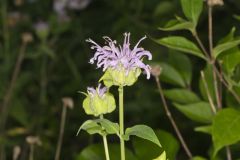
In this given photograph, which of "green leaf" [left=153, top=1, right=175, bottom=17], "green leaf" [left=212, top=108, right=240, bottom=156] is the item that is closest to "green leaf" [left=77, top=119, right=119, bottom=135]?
"green leaf" [left=212, top=108, right=240, bottom=156]

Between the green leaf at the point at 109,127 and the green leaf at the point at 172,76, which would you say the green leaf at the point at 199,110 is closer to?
the green leaf at the point at 172,76

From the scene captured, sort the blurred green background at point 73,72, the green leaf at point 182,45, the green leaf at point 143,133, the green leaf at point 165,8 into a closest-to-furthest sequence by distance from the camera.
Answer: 1. the green leaf at point 143,133
2. the green leaf at point 182,45
3. the green leaf at point 165,8
4. the blurred green background at point 73,72

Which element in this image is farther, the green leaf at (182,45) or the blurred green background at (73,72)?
the blurred green background at (73,72)

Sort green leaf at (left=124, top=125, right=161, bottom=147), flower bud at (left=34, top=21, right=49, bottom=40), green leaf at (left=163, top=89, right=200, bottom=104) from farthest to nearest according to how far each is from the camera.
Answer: flower bud at (left=34, top=21, right=49, bottom=40) < green leaf at (left=163, top=89, right=200, bottom=104) < green leaf at (left=124, top=125, right=161, bottom=147)

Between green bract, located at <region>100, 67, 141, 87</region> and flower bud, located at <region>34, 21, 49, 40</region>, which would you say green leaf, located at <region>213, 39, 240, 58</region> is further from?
flower bud, located at <region>34, 21, 49, 40</region>

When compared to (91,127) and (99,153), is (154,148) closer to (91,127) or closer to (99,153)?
(99,153)

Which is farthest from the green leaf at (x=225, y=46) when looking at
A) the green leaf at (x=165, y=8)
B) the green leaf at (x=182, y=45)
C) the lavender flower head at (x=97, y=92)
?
the green leaf at (x=165, y=8)
